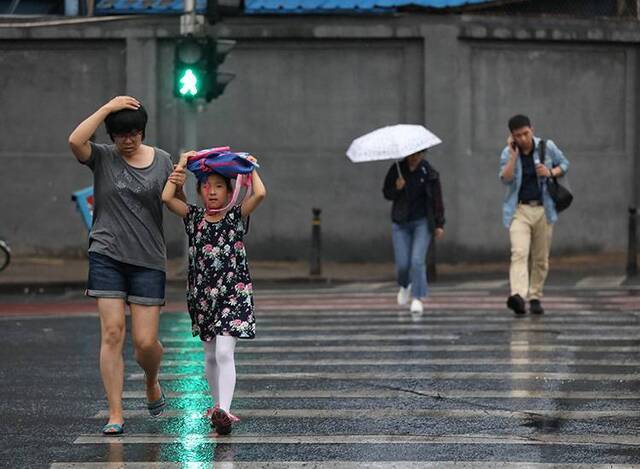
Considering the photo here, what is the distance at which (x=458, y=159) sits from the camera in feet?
74.3

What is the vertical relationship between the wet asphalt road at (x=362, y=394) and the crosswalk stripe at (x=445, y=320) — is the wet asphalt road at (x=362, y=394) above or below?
below

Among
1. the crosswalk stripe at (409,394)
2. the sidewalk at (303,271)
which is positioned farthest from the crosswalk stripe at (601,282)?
the crosswalk stripe at (409,394)

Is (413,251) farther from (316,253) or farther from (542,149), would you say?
(316,253)

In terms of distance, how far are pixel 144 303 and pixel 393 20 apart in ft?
49.1

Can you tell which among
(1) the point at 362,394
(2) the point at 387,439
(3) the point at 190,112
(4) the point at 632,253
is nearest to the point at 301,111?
(3) the point at 190,112

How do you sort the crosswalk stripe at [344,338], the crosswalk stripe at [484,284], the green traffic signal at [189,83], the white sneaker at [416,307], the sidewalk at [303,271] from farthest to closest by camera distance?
the sidewalk at [303,271]
the green traffic signal at [189,83]
the crosswalk stripe at [484,284]
the white sneaker at [416,307]
the crosswalk stripe at [344,338]

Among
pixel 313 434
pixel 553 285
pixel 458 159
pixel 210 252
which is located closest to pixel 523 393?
pixel 313 434

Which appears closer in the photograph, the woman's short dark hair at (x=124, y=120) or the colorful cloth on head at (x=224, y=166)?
the woman's short dark hair at (x=124, y=120)

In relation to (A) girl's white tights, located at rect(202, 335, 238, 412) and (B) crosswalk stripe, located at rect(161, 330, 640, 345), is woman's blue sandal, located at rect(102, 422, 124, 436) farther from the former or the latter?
(B) crosswalk stripe, located at rect(161, 330, 640, 345)

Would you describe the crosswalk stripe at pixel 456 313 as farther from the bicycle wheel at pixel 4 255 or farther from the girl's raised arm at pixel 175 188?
the girl's raised arm at pixel 175 188

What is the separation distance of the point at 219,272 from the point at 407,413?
151 centimetres

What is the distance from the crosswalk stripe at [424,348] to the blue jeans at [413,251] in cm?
242

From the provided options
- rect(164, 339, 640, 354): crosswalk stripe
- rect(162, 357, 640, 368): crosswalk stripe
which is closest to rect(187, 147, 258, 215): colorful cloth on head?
rect(162, 357, 640, 368): crosswalk stripe

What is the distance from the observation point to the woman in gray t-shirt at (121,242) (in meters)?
7.91
